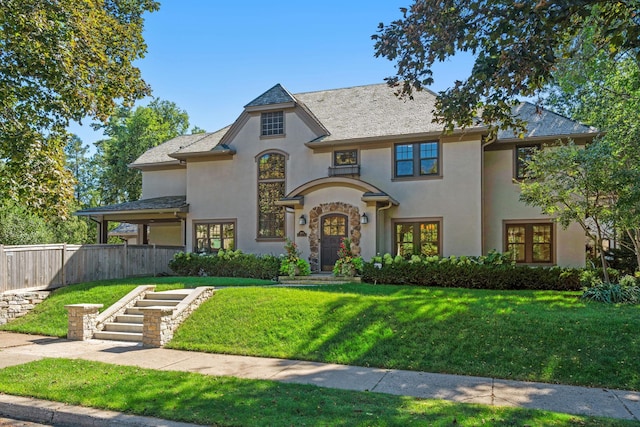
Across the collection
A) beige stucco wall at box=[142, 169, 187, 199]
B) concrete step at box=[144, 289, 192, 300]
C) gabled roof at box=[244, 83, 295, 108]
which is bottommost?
concrete step at box=[144, 289, 192, 300]

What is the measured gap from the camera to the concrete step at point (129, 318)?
1122 centimetres

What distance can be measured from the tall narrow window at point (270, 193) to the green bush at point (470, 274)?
5.25m

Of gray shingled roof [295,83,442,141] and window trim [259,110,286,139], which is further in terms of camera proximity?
window trim [259,110,286,139]

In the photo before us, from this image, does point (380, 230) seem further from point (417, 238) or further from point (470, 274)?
point (470, 274)

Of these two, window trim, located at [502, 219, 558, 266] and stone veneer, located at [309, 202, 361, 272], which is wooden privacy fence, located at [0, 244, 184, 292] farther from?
window trim, located at [502, 219, 558, 266]

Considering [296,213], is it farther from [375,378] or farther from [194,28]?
[375,378]

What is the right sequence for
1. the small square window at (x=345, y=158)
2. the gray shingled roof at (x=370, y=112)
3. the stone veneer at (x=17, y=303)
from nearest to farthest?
the stone veneer at (x=17, y=303)
the gray shingled roof at (x=370, y=112)
the small square window at (x=345, y=158)

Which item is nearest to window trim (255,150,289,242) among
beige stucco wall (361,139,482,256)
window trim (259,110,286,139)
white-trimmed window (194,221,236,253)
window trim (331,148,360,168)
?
window trim (259,110,286,139)

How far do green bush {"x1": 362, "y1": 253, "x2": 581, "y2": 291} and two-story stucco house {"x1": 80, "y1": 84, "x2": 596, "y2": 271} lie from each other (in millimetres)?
1377

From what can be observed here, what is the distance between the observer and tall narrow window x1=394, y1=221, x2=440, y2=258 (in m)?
17.4

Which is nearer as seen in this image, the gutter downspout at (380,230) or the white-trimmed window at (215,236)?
the gutter downspout at (380,230)

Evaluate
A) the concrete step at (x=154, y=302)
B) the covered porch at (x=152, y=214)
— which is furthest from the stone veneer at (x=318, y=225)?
the concrete step at (x=154, y=302)

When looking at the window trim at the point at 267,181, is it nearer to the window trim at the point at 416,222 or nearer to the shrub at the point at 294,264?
the shrub at the point at 294,264

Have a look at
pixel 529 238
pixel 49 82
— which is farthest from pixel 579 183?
pixel 49 82
